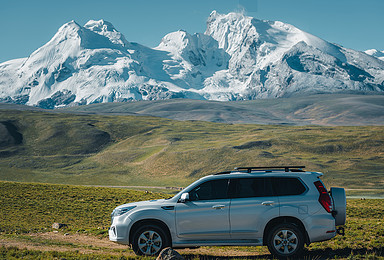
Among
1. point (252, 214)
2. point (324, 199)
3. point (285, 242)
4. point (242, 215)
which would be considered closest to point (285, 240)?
point (285, 242)

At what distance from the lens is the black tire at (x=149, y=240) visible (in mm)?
14599

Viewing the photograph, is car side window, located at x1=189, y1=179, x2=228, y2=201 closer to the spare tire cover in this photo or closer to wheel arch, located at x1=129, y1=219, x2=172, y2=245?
wheel arch, located at x1=129, y1=219, x2=172, y2=245

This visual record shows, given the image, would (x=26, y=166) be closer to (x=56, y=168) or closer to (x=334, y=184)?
(x=56, y=168)

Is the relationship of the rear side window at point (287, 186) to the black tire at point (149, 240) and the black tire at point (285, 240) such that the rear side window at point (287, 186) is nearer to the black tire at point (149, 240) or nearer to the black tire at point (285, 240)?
the black tire at point (285, 240)

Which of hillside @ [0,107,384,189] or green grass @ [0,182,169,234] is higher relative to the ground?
hillside @ [0,107,384,189]

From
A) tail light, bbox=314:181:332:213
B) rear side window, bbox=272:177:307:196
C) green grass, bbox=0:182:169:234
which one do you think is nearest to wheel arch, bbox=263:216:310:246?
rear side window, bbox=272:177:307:196

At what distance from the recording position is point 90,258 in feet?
47.5

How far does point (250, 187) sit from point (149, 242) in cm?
378

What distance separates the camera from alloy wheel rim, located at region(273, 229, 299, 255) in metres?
14.3

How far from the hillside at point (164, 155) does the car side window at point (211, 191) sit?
80816 mm

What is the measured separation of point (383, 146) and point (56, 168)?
307ft

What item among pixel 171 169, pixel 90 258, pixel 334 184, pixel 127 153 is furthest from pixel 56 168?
pixel 90 258

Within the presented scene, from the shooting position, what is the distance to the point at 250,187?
14625mm

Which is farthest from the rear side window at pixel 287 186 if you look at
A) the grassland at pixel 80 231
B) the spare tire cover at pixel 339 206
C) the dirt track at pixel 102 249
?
the dirt track at pixel 102 249
